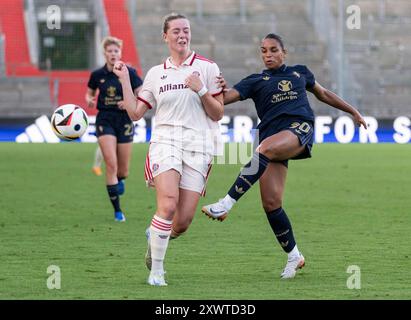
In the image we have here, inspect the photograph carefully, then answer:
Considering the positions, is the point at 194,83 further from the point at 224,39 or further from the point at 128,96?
the point at 224,39

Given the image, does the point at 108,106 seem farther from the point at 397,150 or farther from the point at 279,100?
the point at 397,150

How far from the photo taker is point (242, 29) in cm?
3744

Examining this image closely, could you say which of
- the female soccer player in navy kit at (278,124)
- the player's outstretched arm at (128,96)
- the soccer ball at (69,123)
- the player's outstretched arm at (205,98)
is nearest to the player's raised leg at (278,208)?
the female soccer player in navy kit at (278,124)

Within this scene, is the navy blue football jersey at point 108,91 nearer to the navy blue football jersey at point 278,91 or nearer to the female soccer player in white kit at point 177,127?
the navy blue football jersey at point 278,91

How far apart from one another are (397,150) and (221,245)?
16.7 m

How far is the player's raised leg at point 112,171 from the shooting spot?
14.2 metres

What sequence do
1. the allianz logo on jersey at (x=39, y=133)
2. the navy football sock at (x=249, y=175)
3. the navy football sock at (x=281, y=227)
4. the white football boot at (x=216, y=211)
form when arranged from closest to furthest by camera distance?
the white football boot at (x=216, y=211)
the navy football sock at (x=249, y=175)
the navy football sock at (x=281, y=227)
the allianz logo on jersey at (x=39, y=133)

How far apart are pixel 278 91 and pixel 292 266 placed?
1.53 m

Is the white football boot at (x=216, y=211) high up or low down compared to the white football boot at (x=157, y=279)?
up

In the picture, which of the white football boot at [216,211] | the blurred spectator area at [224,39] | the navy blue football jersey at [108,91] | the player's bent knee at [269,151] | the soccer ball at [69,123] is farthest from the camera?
the blurred spectator area at [224,39]

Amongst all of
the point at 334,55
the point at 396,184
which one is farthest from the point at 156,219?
the point at 334,55

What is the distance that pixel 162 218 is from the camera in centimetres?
888

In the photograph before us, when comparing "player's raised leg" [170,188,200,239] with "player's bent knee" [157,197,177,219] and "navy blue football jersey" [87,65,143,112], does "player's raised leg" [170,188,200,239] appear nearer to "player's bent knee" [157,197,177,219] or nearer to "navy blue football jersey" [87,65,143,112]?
"player's bent knee" [157,197,177,219]

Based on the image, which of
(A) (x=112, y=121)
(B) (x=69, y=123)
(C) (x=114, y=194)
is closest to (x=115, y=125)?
(A) (x=112, y=121)
